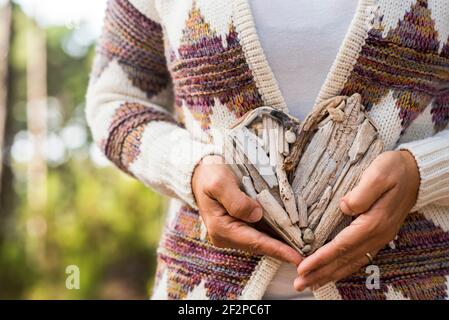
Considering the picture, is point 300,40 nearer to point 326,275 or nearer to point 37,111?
point 326,275

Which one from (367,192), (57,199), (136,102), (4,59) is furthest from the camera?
(57,199)

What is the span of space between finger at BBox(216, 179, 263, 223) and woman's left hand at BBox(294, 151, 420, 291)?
0.10 m

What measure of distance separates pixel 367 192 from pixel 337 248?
91mm

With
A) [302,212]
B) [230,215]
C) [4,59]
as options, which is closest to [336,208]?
[302,212]

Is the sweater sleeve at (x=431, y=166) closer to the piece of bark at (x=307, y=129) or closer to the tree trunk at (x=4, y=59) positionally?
the piece of bark at (x=307, y=129)

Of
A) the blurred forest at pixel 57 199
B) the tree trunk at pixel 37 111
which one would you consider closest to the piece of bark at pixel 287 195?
the blurred forest at pixel 57 199

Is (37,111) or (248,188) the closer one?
(248,188)

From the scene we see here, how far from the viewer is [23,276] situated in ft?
19.2

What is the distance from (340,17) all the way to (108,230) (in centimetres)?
550

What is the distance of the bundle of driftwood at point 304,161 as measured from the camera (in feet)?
3.32

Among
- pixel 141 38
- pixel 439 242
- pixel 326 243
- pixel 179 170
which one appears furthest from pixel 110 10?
pixel 439 242

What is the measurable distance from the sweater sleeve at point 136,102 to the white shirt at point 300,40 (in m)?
0.18

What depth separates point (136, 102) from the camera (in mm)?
1273

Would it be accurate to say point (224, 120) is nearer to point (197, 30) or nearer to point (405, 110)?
point (197, 30)
